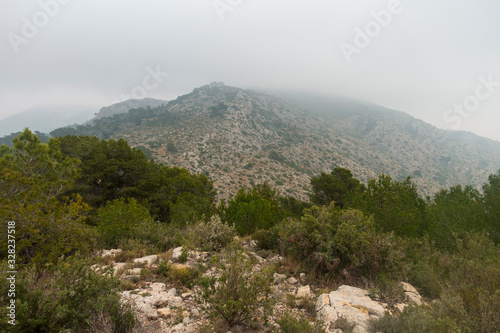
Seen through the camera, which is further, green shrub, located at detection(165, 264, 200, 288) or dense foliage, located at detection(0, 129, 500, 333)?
green shrub, located at detection(165, 264, 200, 288)

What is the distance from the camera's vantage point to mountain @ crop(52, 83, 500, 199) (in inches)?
2089

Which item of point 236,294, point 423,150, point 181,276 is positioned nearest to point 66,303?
point 181,276

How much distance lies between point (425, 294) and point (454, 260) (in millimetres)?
1716

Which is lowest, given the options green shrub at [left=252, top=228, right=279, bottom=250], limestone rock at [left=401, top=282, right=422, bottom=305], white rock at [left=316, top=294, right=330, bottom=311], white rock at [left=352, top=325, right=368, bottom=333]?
green shrub at [left=252, top=228, right=279, bottom=250]

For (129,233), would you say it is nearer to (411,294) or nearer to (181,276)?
(181,276)

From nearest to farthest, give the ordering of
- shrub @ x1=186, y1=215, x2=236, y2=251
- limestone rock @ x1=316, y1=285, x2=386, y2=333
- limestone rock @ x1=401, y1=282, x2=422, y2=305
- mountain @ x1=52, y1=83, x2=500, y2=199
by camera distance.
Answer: limestone rock @ x1=316, y1=285, x2=386, y2=333 < limestone rock @ x1=401, y1=282, x2=422, y2=305 < shrub @ x1=186, y1=215, x2=236, y2=251 < mountain @ x1=52, y1=83, x2=500, y2=199

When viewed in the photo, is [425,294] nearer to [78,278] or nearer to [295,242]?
[295,242]

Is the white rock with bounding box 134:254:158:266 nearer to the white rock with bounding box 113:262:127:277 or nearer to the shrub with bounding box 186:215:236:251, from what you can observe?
the white rock with bounding box 113:262:127:277

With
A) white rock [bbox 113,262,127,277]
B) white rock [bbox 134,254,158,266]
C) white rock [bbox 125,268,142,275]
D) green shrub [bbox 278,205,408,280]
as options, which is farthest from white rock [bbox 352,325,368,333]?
white rock [bbox 134,254,158,266]

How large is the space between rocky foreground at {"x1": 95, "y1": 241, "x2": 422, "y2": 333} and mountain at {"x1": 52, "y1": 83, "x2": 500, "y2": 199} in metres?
34.0

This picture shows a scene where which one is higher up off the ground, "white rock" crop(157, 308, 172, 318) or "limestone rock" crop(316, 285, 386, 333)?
"limestone rock" crop(316, 285, 386, 333)

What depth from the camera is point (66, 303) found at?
3.26 m

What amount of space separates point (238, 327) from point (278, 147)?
6984 cm

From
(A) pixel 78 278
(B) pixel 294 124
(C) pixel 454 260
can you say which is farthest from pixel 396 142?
(A) pixel 78 278
